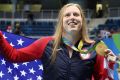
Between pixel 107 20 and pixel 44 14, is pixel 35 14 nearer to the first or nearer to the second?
pixel 44 14

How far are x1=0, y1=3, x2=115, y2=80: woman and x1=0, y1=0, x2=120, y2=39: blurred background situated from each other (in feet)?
62.2

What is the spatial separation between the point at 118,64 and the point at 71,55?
368 mm

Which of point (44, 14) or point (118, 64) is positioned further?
point (44, 14)

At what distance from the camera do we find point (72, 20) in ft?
10.6

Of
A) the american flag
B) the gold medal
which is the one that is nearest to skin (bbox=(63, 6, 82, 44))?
the gold medal

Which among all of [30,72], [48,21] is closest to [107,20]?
[48,21]

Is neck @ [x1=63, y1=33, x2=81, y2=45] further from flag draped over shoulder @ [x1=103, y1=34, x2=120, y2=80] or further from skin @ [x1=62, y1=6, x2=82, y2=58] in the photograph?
flag draped over shoulder @ [x1=103, y1=34, x2=120, y2=80]

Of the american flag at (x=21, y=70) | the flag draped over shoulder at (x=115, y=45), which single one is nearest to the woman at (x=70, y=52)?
the flag draped over shoulder at (x=115, y=45)

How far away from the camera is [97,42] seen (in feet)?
10.7

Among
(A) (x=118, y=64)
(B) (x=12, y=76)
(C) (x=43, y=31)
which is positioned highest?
(A) (x=118, y=64)

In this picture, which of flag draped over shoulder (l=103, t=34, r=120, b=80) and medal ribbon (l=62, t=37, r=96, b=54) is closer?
medal ribbon (l=62, t=37, r=96, b=54)

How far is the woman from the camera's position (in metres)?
3.22

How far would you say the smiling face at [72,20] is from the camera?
323 cm

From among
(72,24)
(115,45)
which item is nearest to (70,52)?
(72,24)
